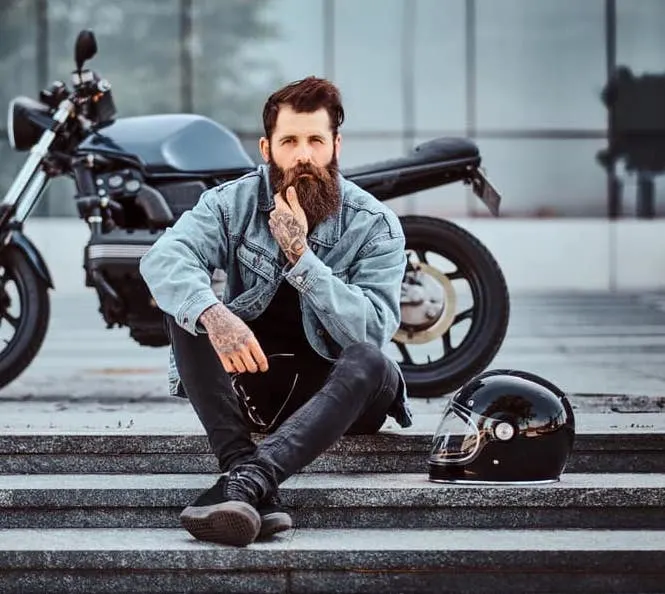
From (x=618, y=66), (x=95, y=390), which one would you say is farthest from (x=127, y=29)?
(x=95, y=390)

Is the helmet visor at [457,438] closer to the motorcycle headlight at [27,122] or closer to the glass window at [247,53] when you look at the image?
the motorcycle headlight at [27,122]

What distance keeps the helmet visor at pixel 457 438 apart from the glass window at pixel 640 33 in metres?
14.2

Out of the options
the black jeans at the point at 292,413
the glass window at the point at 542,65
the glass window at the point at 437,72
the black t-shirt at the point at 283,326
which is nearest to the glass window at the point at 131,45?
the glass window at the point at 437,72

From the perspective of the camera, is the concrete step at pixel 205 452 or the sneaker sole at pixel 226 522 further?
the concrete step at pixel 205 452

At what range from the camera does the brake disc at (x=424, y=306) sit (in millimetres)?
5602

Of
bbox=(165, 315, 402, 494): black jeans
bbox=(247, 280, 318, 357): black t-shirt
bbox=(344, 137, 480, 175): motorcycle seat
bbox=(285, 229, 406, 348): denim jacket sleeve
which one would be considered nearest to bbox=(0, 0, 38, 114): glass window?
bbox=(344, 137, 480, 175): motorcycle seat

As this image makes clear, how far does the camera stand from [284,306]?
4.22 m

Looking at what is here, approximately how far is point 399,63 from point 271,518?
46.6ft

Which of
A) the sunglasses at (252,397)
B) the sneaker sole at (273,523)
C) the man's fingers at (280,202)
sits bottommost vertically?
the sneaker sole at (273,523)

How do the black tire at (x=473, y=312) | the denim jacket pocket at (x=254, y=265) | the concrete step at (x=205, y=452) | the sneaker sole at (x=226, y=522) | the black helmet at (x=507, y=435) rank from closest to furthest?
1. the sneaker sole at (x=226, y=522)
2. the black helmet at (x=507, y=435)
3. the denim jacket pocket at (x=254, y=265)
4. the concrete step at (x=205, y=452)
5. the black tire at (x=473, y=312)

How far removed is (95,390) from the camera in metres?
6.65

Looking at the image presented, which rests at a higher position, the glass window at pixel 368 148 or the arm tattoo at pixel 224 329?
the arm tattoo at pixel 224 329

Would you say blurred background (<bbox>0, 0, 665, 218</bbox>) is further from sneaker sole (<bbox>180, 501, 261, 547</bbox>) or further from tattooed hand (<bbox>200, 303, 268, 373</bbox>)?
sneaker sole (<bbox>180, 501, 261, 547</bbox>)

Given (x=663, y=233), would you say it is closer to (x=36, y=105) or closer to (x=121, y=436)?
(x=36, y=105)
